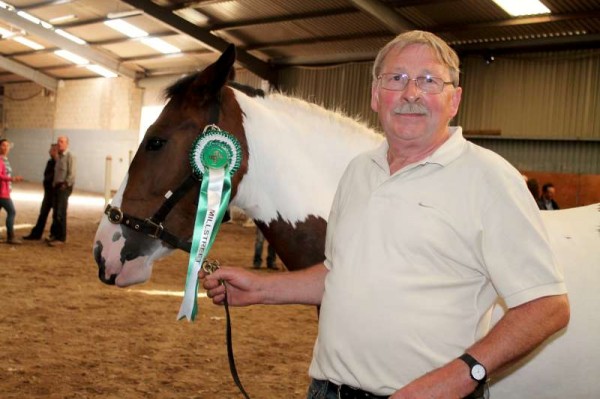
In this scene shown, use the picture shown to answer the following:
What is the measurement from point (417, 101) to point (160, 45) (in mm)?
22263

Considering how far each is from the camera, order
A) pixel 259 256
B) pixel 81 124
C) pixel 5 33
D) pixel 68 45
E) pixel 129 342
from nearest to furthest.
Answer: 1. pixel 129 342
2. pixel 259 256
3. pixel 68 45
4. pixel 5 33
5. pixel 81 124

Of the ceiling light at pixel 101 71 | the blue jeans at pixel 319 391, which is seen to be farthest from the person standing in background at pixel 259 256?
the ceiling light at pixel 101 71

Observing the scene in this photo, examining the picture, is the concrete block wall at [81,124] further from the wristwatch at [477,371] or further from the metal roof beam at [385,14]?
the wristwatch at [477,371]

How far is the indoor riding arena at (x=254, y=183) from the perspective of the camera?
2.55 m

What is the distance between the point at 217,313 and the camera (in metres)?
7.18

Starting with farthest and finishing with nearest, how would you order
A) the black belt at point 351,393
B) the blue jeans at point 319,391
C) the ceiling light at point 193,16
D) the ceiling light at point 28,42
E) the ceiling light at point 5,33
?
1. the ceiling light at point 28,42
2. the ceiling light at point 5,33
3. the ceiling light at point 193,16
4. the blue jeans at point 319,391
5. the black belt at point 351,393

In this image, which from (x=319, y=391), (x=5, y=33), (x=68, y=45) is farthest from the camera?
(x=5, y=33)

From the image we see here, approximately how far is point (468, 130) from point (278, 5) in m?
6.54

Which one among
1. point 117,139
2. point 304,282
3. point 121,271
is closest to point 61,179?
point 121,271

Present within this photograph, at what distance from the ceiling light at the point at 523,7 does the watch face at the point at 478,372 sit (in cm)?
1369

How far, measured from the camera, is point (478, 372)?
1391 mm

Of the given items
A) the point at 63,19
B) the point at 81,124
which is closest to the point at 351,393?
the point at 63,19

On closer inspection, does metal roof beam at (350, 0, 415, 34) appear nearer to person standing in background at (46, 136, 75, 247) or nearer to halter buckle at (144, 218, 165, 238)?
person standing in background at (46, 136, 75, 247)

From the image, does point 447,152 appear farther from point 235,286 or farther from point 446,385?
point 235,286
